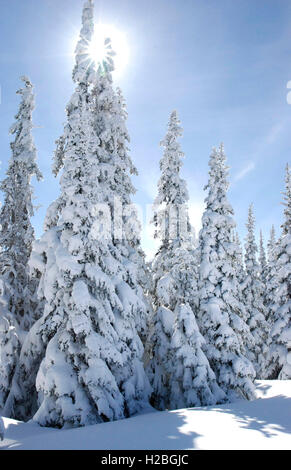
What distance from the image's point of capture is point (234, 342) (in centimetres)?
1817

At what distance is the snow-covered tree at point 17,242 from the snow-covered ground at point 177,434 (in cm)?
619

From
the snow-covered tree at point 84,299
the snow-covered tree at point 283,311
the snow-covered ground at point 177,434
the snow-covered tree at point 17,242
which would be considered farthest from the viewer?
the snow-covered tree at point 283,311

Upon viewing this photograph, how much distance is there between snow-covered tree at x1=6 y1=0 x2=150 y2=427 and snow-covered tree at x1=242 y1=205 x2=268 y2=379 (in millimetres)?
20027

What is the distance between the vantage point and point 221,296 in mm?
19656

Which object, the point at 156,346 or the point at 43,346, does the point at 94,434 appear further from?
the point at 156,346

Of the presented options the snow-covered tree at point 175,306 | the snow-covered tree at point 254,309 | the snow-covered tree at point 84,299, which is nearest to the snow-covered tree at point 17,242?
the snow-covered tree at point 84,299

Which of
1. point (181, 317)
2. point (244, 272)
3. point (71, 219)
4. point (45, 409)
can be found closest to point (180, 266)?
point (181, 317)

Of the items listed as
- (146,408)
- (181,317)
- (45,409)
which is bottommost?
(146,408)

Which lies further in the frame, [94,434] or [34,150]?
[34,150]

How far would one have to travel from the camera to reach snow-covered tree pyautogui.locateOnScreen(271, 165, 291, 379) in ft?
78.0

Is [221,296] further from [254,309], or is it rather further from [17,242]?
[254,309]

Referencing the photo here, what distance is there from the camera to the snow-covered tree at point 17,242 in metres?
16.8

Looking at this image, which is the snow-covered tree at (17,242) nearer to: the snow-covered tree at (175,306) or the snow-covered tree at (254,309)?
the snow-covered tree at (175,306)

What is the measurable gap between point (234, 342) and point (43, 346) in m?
10.6
